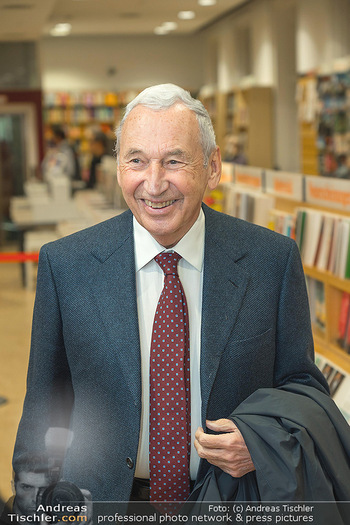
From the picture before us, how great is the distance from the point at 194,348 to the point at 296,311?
25 cm

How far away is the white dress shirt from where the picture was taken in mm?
1606

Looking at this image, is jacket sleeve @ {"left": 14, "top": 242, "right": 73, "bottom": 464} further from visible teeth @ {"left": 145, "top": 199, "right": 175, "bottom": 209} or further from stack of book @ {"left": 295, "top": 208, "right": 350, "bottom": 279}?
stack of book @ {"left": 295, "top": 208, "right": 350, "bottom": 279}

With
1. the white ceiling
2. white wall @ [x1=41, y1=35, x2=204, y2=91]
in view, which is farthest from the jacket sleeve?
white wall @ [x1=41, y1=35, x2=204, y2=91]

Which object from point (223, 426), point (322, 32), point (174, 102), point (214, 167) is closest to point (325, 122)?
point (322, 32)

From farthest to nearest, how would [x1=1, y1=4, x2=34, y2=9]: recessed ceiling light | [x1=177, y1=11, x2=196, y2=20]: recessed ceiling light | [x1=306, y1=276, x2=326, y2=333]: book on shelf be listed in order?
1. [x1=177, y1=11, x2=196, y2=20]: recessed ceiling light
2. [x1=1, y1=4, x2=34, y2=9]: recessed ceiling light
3. [x1=306, y1=276, x2=326, y2=333]: book on shelf

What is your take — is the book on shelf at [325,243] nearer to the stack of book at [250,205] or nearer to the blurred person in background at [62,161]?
the stack of book at [250,205]

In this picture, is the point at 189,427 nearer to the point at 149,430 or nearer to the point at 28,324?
the point at 149,430

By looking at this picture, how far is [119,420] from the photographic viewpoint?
5.23 feet

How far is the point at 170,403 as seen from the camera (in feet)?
5.19

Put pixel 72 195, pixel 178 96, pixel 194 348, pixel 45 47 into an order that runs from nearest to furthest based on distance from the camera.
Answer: pixel 178 96 → pixel 194 348 → pixel 72 195 → pixel 45 47

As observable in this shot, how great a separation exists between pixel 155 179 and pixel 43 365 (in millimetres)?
520

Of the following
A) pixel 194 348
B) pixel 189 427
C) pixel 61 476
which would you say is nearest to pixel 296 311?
pixel 194 348

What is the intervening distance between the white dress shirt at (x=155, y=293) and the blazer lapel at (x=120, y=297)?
35 millimetres

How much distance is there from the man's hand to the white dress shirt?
0.14 metres
